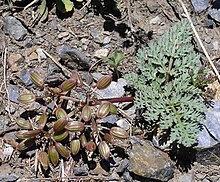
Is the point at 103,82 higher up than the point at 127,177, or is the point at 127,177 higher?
the point at 103,82

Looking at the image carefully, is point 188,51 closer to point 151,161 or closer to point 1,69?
point 151,161

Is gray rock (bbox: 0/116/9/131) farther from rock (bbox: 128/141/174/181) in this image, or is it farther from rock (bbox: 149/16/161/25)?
rock (bbox: 149/16/161/25)

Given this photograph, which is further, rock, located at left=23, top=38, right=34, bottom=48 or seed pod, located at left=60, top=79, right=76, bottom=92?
rock, located at left=23, top=38, right=34, bottom=48

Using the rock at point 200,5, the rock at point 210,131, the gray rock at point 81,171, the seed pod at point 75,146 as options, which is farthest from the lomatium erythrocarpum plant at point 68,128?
the rock at point 200,5

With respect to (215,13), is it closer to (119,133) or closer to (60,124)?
(119,133)

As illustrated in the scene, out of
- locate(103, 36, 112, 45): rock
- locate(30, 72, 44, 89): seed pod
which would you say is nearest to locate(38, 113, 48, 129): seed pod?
locate(30, 72, 44, 89): seed pod

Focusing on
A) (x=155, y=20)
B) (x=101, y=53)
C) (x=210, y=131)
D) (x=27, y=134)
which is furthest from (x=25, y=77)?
(x=210, y=131)

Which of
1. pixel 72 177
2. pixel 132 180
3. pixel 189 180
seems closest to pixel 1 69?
pixel 72 177

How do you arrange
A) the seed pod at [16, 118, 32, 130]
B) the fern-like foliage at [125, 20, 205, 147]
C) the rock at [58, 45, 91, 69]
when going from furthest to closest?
the rock at [58, 45, 91, 69] < the seed pod at [16, 118, 32, 130] < the fern-like foliage at [125, 20, 205, 147]
